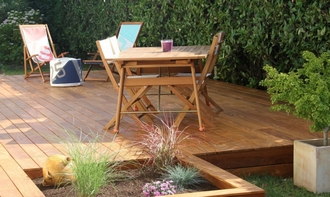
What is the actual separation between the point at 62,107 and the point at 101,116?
2.81ft

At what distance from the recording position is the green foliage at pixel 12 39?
13586 mm

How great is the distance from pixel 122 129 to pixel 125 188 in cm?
157

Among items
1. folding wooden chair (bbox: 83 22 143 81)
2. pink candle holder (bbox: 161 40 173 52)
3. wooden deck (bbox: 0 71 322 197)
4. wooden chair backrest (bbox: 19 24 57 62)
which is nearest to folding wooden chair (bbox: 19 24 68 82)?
wooden chair backrest (bbox: 19 24 57 62)

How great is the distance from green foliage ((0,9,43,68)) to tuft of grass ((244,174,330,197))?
10050 mm

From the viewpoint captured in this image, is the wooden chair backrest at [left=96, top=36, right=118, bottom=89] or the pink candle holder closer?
the wooden chair backrest at [left=96, top=36, right=118, bottom=89]

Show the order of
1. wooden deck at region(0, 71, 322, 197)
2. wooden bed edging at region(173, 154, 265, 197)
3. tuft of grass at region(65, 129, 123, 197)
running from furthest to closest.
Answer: wooden deck at region(0, 71, 322, 197) < tuft of grass at region(65, 129, 123, 197) < wooden bed edging at region(173, 154, 265, 197)

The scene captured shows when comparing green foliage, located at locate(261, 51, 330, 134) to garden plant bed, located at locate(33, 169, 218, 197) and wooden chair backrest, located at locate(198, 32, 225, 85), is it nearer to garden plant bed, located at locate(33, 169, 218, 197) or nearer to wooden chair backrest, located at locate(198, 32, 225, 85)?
garden plant bed, located at locate(33, 169, 218, 197)

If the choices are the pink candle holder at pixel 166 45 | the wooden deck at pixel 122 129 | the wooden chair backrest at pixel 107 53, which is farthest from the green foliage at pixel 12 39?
the pink candle holder at pixel 166 45

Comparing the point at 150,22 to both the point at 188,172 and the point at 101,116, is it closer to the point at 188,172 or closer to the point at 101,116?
the point at 101,116

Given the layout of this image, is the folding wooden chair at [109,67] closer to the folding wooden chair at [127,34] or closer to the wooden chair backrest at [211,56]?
the wooden chair backrest at [211,56]

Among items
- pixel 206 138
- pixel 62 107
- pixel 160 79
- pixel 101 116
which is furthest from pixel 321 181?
pixel 62 107

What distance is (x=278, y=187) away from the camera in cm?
426

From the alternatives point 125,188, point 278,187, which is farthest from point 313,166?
point 125,188

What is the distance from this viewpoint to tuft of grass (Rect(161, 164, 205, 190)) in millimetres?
3879
